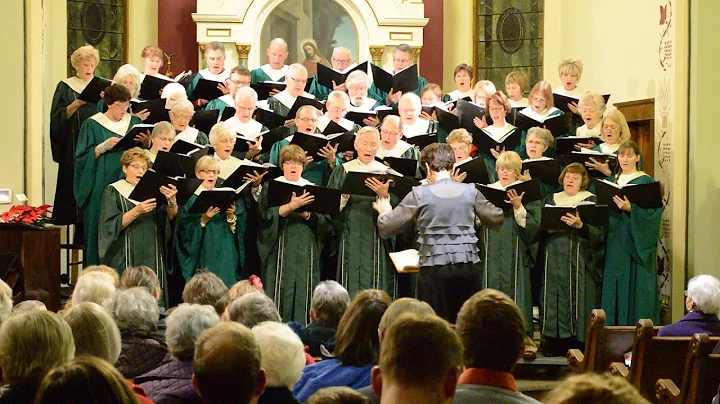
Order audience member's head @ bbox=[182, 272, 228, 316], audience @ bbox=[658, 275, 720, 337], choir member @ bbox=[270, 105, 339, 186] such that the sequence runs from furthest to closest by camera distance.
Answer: choir member @ bbox=[270, 105, 339, 186] → audience @ bbox=[658, 275, 720, 337] → audience member's head @ bbox=[182, 272, 228, 316]

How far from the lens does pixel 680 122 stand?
8094mm

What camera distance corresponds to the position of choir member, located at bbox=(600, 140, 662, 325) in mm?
7582

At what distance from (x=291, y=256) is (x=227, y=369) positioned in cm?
479

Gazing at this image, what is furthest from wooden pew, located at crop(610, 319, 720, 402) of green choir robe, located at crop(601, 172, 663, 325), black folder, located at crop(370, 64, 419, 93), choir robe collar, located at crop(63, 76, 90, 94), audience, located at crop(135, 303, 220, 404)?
choir robe collar, located at crop(63, 76, 90, 94)

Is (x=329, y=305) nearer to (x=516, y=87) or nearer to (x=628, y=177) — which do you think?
(x=628, y=177)

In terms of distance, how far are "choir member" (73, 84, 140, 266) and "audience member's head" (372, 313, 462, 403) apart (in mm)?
5566

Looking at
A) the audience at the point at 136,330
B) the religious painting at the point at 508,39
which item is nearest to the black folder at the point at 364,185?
the audience at the point at 136,330

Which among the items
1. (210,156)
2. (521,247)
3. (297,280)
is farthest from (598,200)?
(210,156)

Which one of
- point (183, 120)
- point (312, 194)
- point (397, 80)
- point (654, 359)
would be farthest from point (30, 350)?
point (397, 80)

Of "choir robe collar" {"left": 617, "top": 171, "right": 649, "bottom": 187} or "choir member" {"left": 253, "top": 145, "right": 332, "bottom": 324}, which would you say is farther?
"choir robe collar" {"left": 617, "top": 171, "right": 649, "bottom": 187}

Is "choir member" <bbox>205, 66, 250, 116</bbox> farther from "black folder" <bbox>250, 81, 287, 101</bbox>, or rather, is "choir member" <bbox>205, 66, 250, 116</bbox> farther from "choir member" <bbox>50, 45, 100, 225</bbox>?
"choir member" <bbox>50, 45, 100, 225</bbox>

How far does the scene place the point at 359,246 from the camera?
756 centimetres

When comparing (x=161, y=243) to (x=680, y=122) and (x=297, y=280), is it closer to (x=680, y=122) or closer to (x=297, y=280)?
(x=297, y=280)

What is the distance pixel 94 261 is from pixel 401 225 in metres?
2.49
